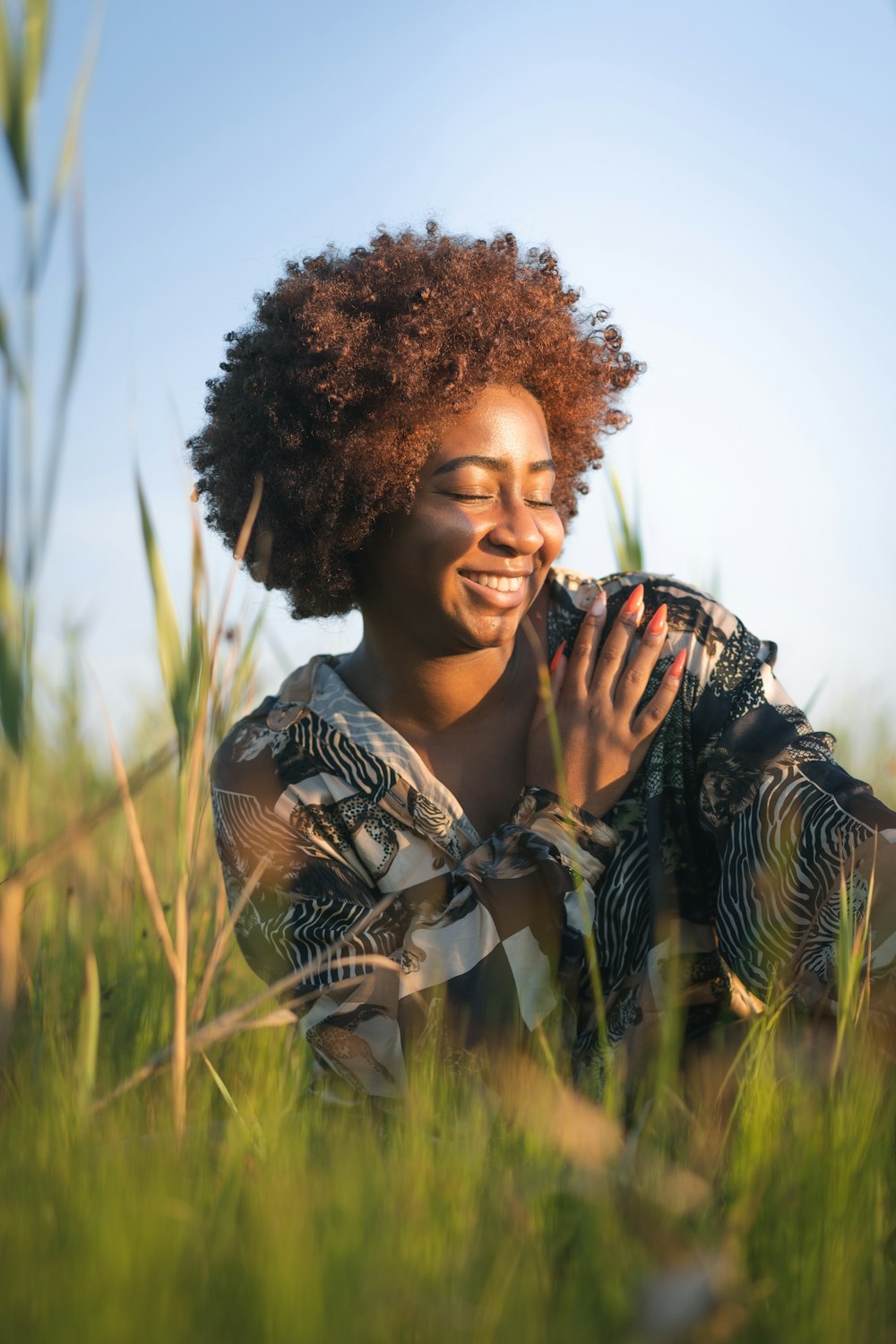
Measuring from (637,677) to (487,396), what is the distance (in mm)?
623

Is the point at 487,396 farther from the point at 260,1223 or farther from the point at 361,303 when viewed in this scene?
the point at 260,1223

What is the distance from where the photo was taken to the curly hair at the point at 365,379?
2.39 meters

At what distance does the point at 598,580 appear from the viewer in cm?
251

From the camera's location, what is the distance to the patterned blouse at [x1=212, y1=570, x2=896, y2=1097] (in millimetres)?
Answer: 1978

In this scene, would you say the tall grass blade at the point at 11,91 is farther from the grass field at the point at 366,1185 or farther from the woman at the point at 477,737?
the woman at the point at 477,737

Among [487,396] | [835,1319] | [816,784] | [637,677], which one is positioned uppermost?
[487,396]

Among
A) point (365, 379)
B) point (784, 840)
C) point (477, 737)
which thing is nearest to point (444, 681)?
point (477, 737)

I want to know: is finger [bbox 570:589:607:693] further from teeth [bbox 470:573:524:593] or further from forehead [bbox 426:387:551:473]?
forehead [bbox 426:387:551:473]

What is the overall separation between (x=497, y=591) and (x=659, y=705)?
37 centimetres

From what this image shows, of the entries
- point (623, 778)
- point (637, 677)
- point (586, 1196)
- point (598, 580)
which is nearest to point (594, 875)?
point (623, 778)

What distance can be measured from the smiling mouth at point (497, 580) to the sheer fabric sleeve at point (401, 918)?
1.27 feet

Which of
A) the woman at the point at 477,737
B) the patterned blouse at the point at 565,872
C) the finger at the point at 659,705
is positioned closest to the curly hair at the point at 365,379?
the woman at the point at 477,737

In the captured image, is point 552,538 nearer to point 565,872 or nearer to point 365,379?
point 365,379

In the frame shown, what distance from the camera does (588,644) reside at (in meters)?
2.33
